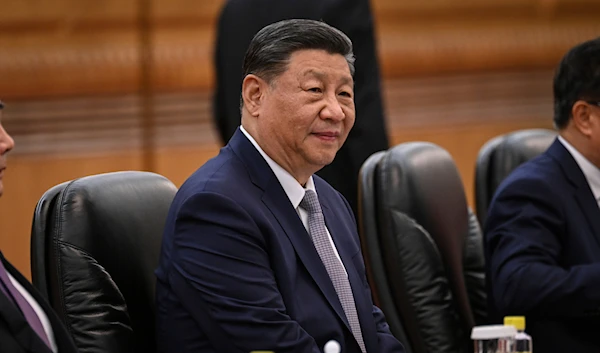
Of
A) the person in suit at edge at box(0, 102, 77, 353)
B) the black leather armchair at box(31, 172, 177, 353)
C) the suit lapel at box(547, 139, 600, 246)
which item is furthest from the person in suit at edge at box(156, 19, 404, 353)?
the suit lapel at box(547, 139, 600, 246)

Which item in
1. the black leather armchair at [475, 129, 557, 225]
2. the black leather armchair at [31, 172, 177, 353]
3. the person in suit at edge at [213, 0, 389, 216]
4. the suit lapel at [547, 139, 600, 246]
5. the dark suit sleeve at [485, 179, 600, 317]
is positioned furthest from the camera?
the person in suit at edge at [213, 0, 389, 216]

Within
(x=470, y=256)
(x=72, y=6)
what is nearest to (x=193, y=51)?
(x=72, y=6)

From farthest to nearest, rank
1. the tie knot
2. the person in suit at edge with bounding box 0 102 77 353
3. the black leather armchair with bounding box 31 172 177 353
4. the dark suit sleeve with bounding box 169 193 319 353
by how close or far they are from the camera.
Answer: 1. the tie knot
2. the black leather armchair with bounding box 31 172 177 353
3. the dark suit sleeve with bounding box 169 193 319 353
4. the person in suit at edge with bounding box 0 102 77 353

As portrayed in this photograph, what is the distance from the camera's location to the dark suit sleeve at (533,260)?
241 centimetres

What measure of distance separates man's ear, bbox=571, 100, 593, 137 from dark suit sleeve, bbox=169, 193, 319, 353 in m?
1.04

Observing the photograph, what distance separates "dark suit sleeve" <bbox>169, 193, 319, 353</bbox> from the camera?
192 cm

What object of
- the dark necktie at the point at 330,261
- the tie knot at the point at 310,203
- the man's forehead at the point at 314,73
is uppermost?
the man's forehead at the point at 314,73

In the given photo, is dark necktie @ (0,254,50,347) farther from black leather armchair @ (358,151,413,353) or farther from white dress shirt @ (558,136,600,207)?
white dress shirt @ (558,136,600,207)

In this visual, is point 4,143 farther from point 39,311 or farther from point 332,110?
point 332,110

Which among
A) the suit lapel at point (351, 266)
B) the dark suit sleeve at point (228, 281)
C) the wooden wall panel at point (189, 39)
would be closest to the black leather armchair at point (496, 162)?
the suit lapel at point (351, 266)

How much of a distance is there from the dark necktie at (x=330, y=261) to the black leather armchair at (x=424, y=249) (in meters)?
0.59

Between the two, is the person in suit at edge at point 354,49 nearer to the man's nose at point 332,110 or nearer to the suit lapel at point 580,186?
the suit lapel at point 580,186

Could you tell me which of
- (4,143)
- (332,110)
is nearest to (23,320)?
(4,143)

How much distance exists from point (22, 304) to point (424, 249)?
130 cm
